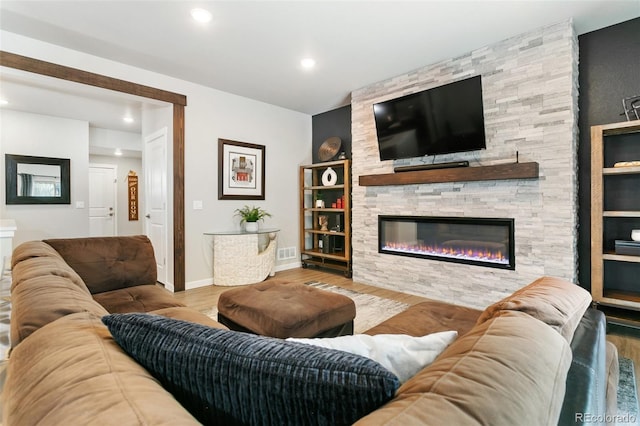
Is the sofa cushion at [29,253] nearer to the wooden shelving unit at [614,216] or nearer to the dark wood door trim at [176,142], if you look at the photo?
the dark wood door trim at [176,142]

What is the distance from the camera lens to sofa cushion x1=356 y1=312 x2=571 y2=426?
0.45 metres

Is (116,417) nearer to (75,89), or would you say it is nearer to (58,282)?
(58,282)

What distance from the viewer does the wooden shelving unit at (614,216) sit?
2520 mm

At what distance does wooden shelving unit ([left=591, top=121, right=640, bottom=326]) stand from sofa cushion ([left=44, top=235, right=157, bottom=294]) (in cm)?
368

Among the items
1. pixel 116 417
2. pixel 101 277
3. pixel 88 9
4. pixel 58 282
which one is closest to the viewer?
pixel 116 417

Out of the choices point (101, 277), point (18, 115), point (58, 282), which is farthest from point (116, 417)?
point (18, 115)

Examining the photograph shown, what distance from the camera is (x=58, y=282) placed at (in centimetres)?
115

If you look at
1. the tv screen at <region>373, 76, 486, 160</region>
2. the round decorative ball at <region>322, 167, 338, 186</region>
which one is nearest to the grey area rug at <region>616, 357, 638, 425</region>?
the tv screen at <region>373, 76, 486, 160</region>

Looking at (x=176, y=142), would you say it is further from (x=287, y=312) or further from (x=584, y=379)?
(x=584, y=379)

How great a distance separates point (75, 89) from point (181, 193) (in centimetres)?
151

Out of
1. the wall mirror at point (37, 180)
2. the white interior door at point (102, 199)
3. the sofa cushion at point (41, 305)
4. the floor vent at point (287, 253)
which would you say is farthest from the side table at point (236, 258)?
the white interior door at point (102, 199)

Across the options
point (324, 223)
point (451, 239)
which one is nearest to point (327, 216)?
point (324, 223)

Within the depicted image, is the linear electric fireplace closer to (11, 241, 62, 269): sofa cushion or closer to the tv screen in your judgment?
the tv screen

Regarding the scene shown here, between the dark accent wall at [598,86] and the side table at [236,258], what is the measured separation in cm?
355
